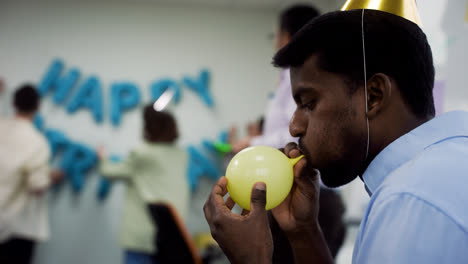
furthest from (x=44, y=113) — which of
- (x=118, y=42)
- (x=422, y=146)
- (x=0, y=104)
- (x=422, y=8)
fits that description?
(x=422, y=146)

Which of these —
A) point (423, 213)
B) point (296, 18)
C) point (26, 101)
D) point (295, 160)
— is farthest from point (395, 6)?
point (26, 101)

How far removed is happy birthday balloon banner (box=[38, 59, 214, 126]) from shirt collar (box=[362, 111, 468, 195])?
2.97m

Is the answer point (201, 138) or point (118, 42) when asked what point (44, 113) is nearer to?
point (118, 42)

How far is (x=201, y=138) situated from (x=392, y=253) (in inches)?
123

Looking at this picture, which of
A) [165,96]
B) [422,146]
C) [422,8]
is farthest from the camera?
[165,96]

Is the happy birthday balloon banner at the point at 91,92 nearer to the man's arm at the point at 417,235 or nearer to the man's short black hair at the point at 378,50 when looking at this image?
the man's short black hair at the point at 378,50

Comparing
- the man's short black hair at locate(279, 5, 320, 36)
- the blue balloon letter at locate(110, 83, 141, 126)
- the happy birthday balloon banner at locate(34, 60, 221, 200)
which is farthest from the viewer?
the blue balloon letter at locate(110, 83, 141, 126)

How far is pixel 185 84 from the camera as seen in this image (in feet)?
11.8

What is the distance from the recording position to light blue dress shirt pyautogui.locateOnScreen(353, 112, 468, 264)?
1.61 ft

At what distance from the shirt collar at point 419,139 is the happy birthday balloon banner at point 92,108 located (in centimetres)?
283

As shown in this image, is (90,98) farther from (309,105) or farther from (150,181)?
(309,105)

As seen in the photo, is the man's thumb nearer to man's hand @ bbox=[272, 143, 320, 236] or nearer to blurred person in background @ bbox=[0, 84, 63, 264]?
man's hand @ bbox=[272, 143, 320, 236]

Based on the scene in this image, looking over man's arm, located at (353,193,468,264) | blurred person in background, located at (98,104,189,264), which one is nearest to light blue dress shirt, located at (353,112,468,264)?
man's arm, located at (353,193,468,264)

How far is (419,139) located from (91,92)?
10.5 feet
